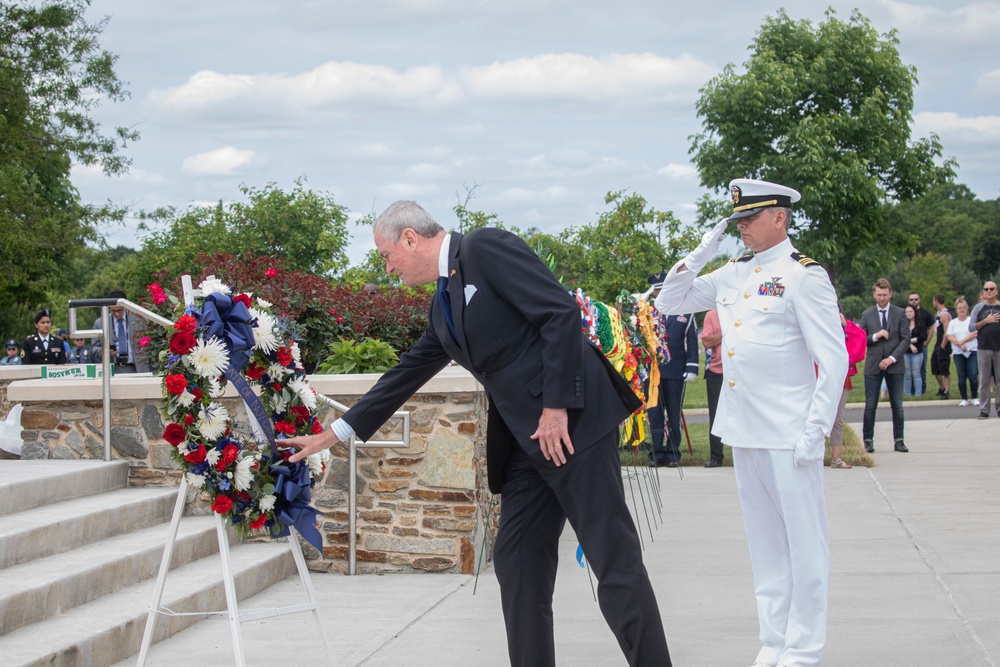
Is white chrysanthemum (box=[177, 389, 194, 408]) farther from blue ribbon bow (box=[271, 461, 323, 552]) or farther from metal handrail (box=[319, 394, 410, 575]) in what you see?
metal handrail (box=[319, 394, 410, 575])

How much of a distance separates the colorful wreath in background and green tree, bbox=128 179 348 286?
16.2 meters

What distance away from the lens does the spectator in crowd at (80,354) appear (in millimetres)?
15336

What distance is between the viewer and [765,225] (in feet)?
15.4

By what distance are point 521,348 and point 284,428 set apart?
1.45 m

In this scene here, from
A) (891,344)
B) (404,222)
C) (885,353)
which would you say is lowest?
(885,353)

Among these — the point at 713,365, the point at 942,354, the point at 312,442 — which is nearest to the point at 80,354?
the point at 713,365

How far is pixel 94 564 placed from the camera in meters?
5.70

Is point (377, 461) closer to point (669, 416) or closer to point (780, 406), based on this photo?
point (780, 406)

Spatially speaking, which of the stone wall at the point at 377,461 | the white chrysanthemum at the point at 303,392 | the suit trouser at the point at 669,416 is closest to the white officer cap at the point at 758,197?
the white chrysanthemum at the point at 303,392

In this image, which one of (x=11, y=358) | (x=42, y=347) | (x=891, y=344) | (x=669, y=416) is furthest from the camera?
(x=11, y=358)

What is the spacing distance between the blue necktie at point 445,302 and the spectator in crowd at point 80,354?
11.8 m

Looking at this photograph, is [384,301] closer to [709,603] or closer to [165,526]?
[165,526]

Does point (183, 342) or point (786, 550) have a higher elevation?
point (183, 342)

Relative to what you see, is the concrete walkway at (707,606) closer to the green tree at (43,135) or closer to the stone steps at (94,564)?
the stone steps at (94,564)
